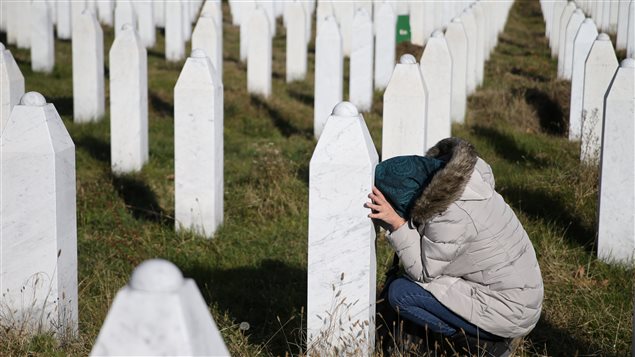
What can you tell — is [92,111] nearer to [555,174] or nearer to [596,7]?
[555,174]

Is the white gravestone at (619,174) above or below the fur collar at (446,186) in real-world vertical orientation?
below

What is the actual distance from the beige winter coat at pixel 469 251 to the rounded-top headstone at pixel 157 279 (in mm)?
2223

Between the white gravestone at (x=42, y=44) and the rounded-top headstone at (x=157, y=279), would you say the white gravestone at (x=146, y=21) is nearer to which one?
the white gravestone at (x=42, y=44)

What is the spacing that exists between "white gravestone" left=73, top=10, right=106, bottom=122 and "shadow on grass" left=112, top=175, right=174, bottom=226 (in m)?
1.87

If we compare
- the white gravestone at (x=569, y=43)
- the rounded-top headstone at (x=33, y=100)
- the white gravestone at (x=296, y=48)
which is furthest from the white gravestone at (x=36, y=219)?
the white gravestone at (x=569, y=43)

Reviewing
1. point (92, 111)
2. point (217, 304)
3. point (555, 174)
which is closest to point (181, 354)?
point (217, 304)

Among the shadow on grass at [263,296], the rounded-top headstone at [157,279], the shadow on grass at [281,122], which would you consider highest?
the rounded-top headstone at [157,279]

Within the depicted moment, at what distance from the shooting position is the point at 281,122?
33.7ft

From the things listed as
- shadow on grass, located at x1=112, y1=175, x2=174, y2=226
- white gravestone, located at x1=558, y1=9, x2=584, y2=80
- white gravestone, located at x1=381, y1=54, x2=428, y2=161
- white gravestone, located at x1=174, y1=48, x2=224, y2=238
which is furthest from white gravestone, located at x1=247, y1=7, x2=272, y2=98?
white gravestone, located at x1=174, y1=48, x2=224, y2=238

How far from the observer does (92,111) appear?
374 inches

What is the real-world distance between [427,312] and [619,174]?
88.0 inches

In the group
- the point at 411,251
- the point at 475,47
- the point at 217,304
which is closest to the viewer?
the point at 411,251

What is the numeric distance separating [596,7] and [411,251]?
16.7 m

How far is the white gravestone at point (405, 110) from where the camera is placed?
22.6 feet
